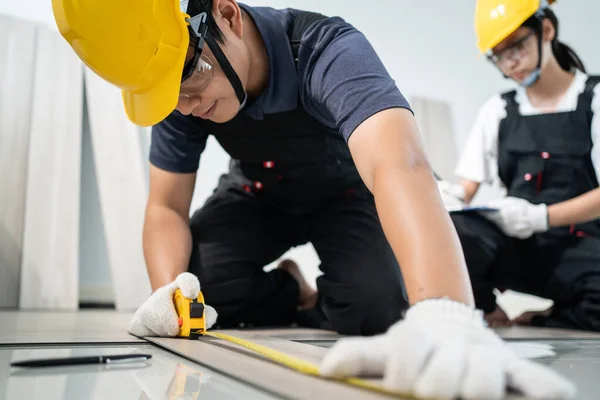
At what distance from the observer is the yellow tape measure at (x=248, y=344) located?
1.68 ft

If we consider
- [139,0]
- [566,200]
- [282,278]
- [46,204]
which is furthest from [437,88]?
[139,0]

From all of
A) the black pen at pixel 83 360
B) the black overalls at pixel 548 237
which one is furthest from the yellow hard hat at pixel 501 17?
the black pen at pixel 83 360

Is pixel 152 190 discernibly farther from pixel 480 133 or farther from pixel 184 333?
pixel 480 133

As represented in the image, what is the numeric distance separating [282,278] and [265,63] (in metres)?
0.75

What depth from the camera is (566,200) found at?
1.79 metres

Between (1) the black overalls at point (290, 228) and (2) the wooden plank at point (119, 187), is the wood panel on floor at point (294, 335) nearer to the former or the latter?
(1) the black overalls at point (290, 228)

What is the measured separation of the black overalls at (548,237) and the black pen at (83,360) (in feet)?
4.07

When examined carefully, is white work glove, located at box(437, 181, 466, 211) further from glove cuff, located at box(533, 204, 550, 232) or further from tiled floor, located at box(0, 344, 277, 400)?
tiled floor, located at box(0, 344, 277, 400)

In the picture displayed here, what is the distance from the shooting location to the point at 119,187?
2.35 metres

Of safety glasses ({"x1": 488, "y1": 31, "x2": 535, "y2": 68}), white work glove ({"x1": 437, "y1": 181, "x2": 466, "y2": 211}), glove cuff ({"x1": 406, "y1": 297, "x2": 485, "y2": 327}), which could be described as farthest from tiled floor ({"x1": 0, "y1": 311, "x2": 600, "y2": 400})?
safety glasses ({"x1": 488, "y1": 31, "x2": 535, "y2": 68})

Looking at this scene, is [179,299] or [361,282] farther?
[361,282]

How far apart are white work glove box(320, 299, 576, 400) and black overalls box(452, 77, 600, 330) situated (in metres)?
1.27

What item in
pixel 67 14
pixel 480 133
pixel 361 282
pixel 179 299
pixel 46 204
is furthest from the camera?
pixel 46 204

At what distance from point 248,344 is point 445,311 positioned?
0.38 metres
